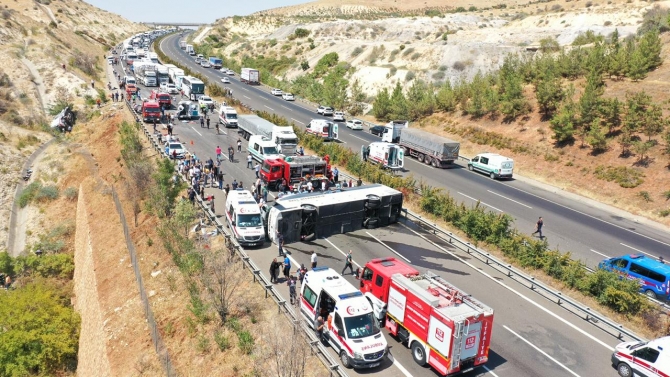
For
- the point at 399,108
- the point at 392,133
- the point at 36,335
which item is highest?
the point at 399,108

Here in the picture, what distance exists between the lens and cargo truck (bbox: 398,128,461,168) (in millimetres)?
44344

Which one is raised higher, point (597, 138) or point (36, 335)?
point (597, 138)

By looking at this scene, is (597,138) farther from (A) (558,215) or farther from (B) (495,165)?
(A) (558,215)

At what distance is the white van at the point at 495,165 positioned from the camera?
42.0 m

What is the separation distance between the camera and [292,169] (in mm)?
35156

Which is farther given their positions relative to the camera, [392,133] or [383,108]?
[383,108]

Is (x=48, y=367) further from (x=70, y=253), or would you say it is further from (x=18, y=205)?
(x=18, y=205)

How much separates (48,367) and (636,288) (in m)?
28.1

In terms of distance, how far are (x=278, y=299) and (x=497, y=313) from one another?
950 cm

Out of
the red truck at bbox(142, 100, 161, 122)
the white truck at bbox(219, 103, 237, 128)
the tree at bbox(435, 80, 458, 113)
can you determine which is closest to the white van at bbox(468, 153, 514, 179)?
the tree at bbox(435, 80, 458, 113)

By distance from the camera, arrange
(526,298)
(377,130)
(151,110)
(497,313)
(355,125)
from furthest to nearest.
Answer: (355,125) → (377,130) → (151,110) → (526,298) → (497,313)

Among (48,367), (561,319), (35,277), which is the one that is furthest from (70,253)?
(561,319)

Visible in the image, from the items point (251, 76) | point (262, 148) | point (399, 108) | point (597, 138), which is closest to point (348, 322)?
point (262, 148)

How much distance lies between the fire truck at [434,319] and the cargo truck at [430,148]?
1052 inches
